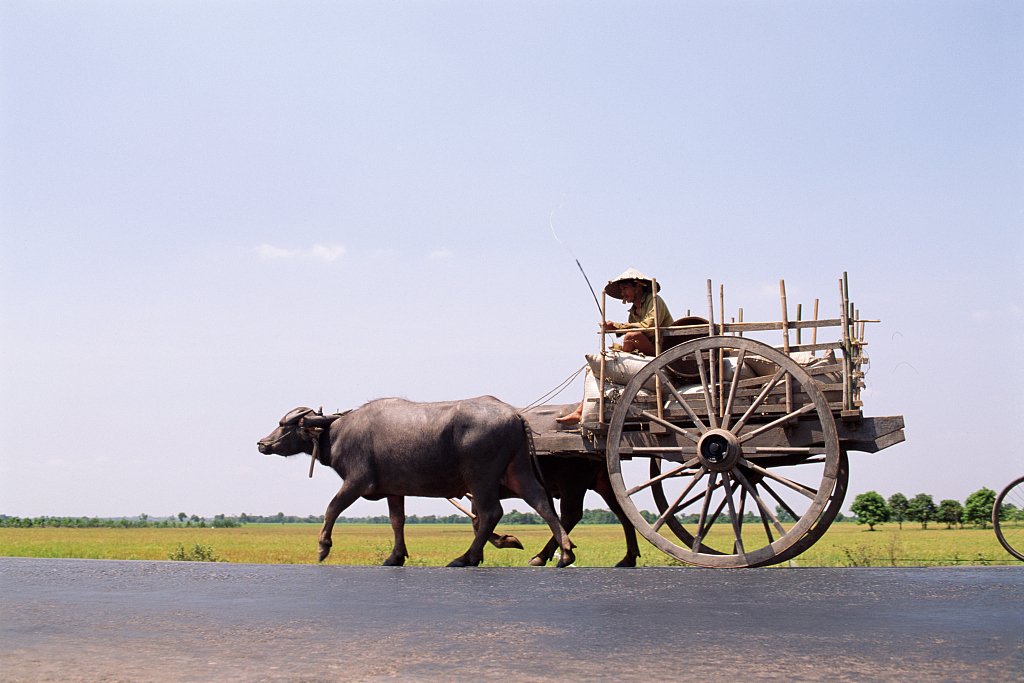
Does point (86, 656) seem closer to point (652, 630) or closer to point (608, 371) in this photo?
point (652, 630)

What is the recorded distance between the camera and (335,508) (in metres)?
9.61

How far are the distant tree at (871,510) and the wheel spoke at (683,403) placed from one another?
34.4 meters

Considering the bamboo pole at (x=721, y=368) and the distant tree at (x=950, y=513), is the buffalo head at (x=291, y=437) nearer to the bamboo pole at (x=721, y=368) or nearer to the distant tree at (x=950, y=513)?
the bamboo pole at (x=721, y=368)

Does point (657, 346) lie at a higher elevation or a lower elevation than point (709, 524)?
higher

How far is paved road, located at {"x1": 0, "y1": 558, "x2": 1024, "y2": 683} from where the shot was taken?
3096 millimetres

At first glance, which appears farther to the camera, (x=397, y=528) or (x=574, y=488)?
(x=574, y=488)

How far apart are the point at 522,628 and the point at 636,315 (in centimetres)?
553

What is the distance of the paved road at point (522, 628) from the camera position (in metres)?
3.10

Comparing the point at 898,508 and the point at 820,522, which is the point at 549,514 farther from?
the point at 898,508

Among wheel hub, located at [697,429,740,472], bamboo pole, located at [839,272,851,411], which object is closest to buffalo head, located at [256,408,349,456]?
wheel hub, located at [697,429,740,472]

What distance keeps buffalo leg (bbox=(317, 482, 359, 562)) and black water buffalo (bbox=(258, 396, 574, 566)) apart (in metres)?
0.01

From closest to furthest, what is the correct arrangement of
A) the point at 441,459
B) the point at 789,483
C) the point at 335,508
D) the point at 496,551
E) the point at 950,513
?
the point at 789,483 < the point at 441,459 < the point at 335,508 < the point at 496,551 < the point at 950,513

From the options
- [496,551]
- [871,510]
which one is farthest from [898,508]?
[496,551]

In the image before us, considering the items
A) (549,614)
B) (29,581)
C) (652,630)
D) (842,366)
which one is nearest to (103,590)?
(29,581)
